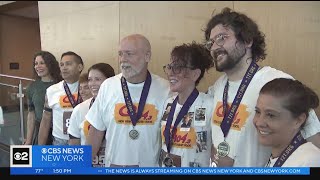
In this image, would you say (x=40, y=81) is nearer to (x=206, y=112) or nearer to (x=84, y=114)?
(x=84, y=114)

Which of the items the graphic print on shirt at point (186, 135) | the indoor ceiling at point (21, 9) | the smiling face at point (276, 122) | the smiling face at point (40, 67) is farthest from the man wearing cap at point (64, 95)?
the smiling face at point (276, 122)

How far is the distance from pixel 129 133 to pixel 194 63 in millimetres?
397

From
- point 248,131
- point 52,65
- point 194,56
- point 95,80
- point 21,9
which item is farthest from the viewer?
point 21,9

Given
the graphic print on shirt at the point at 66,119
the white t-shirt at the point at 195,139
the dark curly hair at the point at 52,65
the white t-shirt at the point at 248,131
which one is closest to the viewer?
the white t-shirt at the point at 248,131

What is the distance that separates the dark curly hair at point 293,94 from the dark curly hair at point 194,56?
35 centimetres

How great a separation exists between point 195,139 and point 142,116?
248 millimetres

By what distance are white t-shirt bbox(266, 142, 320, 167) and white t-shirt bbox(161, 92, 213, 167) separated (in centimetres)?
35

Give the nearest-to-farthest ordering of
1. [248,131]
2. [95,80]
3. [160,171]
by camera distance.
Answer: [160,171]
[248,131]
[95,80]

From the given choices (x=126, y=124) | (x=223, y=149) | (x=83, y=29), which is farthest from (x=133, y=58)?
(x=83, y=29)

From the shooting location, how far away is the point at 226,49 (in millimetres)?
981

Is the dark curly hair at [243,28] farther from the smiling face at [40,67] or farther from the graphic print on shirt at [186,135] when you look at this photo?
the smiling face at [40,67]

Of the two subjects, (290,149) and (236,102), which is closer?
(290,149)

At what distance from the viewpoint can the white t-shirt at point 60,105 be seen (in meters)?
1.52
